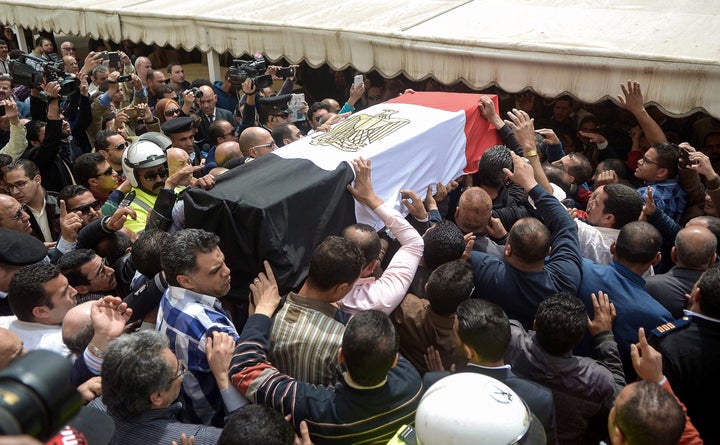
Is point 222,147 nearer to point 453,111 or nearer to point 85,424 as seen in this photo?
point 453,111

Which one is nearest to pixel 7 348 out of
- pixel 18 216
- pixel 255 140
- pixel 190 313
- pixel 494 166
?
pixel 190 313

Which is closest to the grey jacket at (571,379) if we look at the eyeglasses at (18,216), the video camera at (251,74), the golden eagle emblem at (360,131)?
the golden eagle emblem at (360,131)

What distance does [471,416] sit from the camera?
150 centimetres

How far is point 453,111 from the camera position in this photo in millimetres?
3875

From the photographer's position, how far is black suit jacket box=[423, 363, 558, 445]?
198cm

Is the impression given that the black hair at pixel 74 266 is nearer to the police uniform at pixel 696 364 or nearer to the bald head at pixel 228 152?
the bald head at pixel 228 152

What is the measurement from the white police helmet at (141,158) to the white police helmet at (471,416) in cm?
263

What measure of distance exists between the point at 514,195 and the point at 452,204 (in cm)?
42

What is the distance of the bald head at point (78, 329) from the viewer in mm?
2332

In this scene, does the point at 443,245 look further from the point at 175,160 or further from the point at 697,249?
the point at 175,160

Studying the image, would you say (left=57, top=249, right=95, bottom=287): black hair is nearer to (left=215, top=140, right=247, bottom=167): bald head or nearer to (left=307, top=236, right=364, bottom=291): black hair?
(left=307, top=236, right=364, bottom=291): black hair

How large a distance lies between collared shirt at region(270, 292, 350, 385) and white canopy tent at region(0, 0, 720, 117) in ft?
10.6

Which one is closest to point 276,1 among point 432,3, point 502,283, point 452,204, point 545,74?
point 432,3

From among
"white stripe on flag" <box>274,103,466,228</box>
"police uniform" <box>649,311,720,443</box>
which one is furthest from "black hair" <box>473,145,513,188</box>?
"police uniform" <box>649,311,720,443</box>
